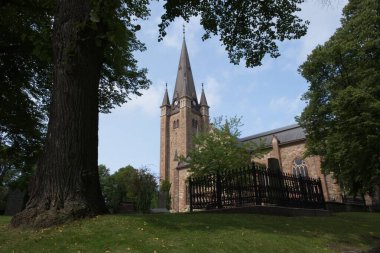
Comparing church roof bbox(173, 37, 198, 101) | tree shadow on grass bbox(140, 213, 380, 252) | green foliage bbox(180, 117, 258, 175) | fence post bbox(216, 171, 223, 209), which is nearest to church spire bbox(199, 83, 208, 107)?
church roof bbox(173, 37, 198, 101)

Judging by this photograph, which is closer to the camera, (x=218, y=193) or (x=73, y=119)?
(x=73, y=119)

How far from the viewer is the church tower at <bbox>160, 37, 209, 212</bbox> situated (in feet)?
173

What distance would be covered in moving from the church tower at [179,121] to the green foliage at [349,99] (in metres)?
27.7

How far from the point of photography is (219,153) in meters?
23.8

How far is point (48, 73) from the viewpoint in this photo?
13.7 metres

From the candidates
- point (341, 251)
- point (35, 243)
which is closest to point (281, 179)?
point (341, 251)

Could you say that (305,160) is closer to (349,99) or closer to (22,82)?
(349,99)

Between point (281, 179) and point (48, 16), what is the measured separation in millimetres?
11598

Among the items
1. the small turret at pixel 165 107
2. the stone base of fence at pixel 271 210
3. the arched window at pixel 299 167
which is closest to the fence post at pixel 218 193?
the stone base of fence at pixel 271 210

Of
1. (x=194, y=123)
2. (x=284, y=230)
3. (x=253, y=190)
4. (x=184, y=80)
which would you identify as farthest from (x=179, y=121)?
(x=284, y=230)

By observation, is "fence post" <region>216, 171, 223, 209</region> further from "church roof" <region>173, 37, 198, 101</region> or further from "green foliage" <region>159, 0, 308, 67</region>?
"church roof" <region>173, 37, 198, 101</region>

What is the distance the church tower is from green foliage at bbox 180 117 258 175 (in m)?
21.3

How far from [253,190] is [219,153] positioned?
11.7m

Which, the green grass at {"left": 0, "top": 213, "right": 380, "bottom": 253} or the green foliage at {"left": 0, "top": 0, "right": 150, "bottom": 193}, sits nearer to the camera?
the green grass at {"left": 0, "top": 213, "right": 380, "bottom": 253}
